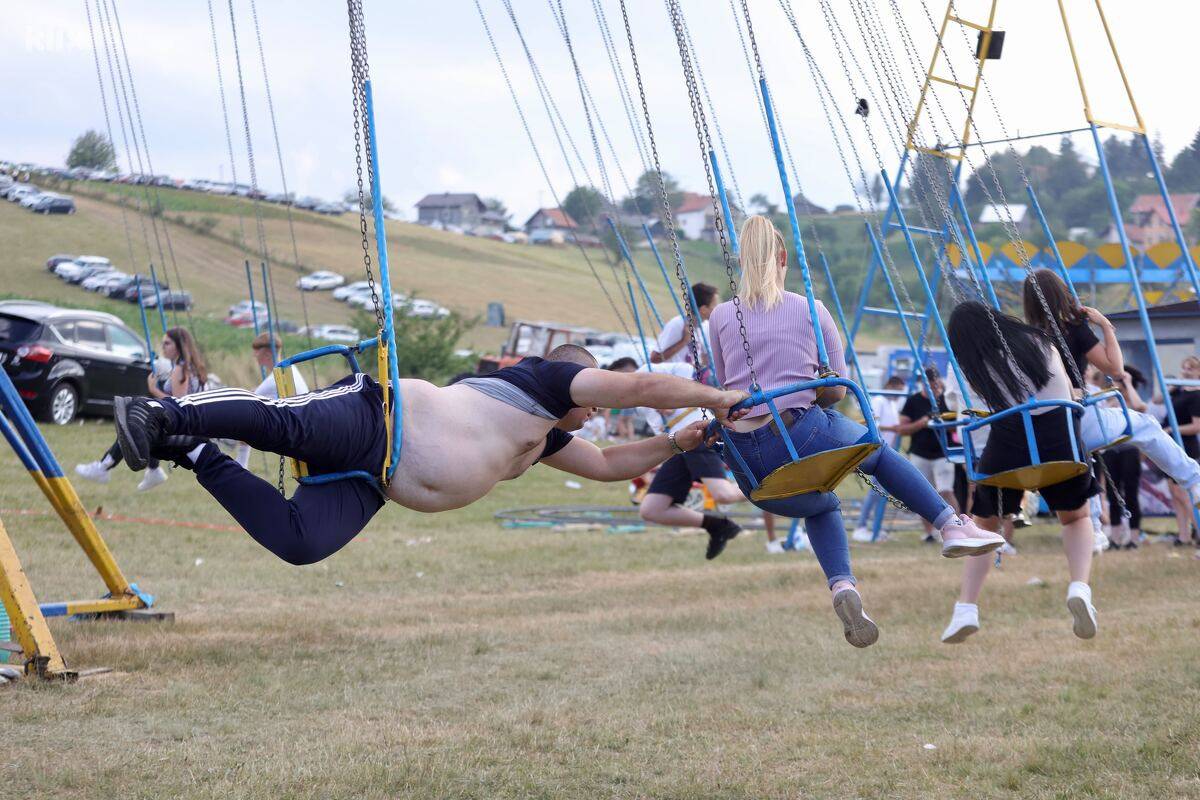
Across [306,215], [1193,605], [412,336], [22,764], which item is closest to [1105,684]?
[1193,605]

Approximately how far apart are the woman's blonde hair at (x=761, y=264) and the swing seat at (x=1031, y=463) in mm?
1265

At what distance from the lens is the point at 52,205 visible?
53844 millimetres

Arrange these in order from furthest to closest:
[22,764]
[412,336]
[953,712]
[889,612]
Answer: [412,336], [889,612], [953,712], [22,764]

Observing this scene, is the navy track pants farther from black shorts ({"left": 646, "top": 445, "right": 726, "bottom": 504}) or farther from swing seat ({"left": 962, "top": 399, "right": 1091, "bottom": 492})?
black shorts ({"left": 646, "top": 445, "right": 726, "bottom": 504})

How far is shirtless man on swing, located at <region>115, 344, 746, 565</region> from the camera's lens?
4.91 m

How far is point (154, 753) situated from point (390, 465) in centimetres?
206

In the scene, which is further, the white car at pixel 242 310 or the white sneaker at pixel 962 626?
the white car at pixel 242 310

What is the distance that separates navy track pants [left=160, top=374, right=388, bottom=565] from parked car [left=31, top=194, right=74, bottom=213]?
53.2m

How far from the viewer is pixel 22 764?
570 centimetres

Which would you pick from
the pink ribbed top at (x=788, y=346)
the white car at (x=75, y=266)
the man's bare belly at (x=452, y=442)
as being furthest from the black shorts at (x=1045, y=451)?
the white car at (x=75, y=266)

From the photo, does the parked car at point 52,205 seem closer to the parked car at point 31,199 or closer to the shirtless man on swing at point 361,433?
the parked car at point 31,199

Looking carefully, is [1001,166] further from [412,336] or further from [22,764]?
[22,764]

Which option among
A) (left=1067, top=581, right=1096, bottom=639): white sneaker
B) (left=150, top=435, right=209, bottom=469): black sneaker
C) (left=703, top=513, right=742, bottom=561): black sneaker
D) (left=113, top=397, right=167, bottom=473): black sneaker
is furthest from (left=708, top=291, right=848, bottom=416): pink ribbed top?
(left=703, top=513, right=742, bottom=561): black sneaker

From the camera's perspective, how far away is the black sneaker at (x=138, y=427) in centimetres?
480
